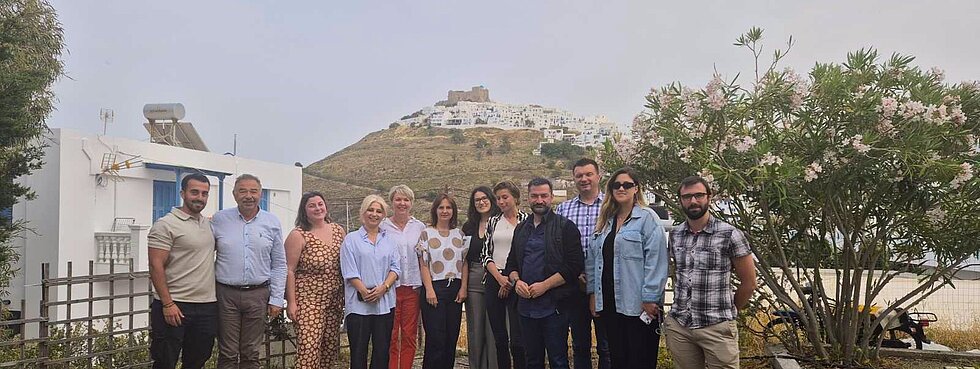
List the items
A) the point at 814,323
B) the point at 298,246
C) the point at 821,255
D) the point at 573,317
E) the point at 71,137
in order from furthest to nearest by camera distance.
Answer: the point at 71,137 < the point at 821,255 < the point at 814,323 < the point at 298,246 < the point at 573,317

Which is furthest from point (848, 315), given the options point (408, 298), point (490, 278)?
point (408, 298)

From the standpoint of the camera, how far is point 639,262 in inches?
160

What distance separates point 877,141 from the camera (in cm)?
452

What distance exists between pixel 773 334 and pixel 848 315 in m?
0.53

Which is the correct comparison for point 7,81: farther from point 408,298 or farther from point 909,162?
point 909,162

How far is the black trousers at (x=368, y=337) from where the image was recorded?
4.79m

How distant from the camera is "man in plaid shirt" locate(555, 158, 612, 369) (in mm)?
4488

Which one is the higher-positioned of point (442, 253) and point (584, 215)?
point (584, 215)

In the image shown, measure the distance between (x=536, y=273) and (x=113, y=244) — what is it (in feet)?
41.4

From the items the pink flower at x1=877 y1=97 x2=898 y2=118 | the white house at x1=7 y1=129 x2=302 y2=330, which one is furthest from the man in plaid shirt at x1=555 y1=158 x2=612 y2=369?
the white house at x1=7 y1=129 x2=302 y2=330

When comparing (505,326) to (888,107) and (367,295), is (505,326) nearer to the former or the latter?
(367,295)

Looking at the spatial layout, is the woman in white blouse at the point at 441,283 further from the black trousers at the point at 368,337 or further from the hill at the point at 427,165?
the hill at the point at 427,165

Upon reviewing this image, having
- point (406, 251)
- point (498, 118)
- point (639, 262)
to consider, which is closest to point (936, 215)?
point (639, 262)

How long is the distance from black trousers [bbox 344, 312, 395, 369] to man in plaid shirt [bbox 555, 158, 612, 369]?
1208mm
